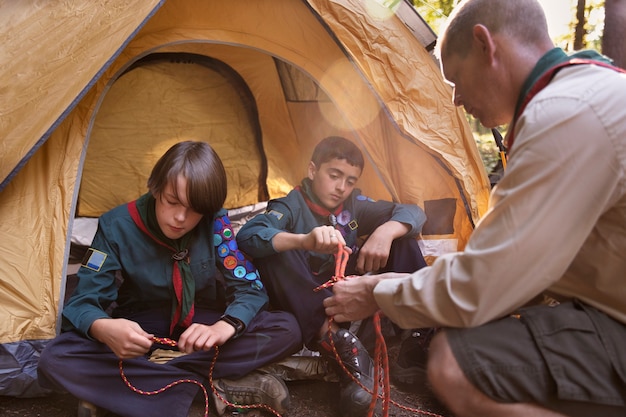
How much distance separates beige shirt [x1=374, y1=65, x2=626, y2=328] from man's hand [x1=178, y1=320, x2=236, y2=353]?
2.70 ft

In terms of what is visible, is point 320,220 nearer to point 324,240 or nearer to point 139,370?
point 324,240

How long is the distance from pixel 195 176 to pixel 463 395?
1225 millimetres

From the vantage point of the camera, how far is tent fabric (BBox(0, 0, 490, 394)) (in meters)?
2.21

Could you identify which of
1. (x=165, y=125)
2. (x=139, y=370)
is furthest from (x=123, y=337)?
(x=165, y=125)

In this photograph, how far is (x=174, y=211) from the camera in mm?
2162

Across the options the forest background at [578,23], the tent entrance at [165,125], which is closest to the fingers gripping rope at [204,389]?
the tent entrance at [165,125]

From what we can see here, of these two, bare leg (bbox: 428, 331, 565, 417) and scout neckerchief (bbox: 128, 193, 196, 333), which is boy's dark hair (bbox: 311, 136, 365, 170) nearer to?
scout neckerchief (bbox: 128, 193, 196, 333)

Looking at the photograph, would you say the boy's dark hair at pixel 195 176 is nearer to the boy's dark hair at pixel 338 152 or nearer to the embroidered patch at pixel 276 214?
the embroidered patch at pixel 276 214

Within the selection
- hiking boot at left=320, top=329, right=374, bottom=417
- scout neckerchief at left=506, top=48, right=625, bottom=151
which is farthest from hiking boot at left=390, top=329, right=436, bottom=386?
scout neckerchief at left=506, top=48, right=625, bottom=151

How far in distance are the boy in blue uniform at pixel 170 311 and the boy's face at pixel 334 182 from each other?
51 cm

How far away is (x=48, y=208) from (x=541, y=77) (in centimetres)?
189

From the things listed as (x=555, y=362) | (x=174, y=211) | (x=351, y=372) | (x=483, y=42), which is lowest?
(x=351, y=372)

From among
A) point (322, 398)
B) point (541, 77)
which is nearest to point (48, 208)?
point (322, 398)

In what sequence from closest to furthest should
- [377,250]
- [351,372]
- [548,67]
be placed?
1. [548,67]
2. [351,372]
3. [377,250]
